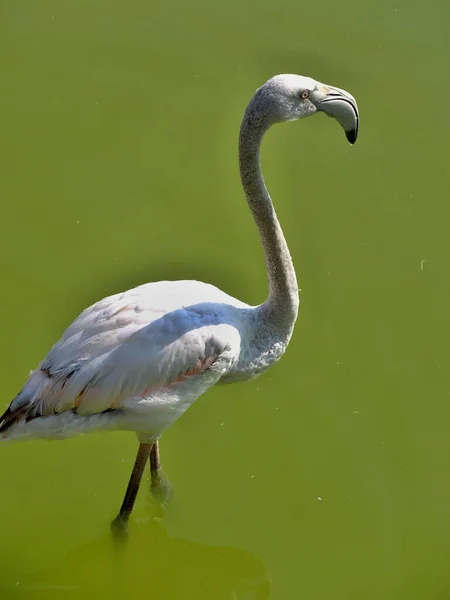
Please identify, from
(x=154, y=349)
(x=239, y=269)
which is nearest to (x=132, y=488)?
(x=154, y=349)

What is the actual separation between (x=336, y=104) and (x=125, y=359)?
135 centimetres

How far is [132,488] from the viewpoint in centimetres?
417

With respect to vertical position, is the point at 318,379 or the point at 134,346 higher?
the point at 134,346

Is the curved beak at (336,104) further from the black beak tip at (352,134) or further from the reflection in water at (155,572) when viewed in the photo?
the reflection in water at (155,572)

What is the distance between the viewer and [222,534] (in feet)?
14.5

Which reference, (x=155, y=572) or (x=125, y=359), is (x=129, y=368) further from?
(x=155, y=572)

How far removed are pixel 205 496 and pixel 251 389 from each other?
26.0 inches

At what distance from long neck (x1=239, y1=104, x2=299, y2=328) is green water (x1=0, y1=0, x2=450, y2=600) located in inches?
36.6

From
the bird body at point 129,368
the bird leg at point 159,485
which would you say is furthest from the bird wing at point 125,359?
the bird leg at point 159,485

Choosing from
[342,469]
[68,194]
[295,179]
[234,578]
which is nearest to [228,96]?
[295,179]

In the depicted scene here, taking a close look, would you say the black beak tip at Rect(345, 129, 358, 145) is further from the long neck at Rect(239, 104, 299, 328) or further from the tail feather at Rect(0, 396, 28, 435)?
the tail feather at Rect(0, 396, 28, 435)

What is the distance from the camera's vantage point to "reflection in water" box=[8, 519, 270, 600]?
4242 millimetres

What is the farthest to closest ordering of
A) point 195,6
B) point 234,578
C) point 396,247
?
point 195,6, point 396,247, point 234,578

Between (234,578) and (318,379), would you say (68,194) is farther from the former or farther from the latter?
(234,578)
